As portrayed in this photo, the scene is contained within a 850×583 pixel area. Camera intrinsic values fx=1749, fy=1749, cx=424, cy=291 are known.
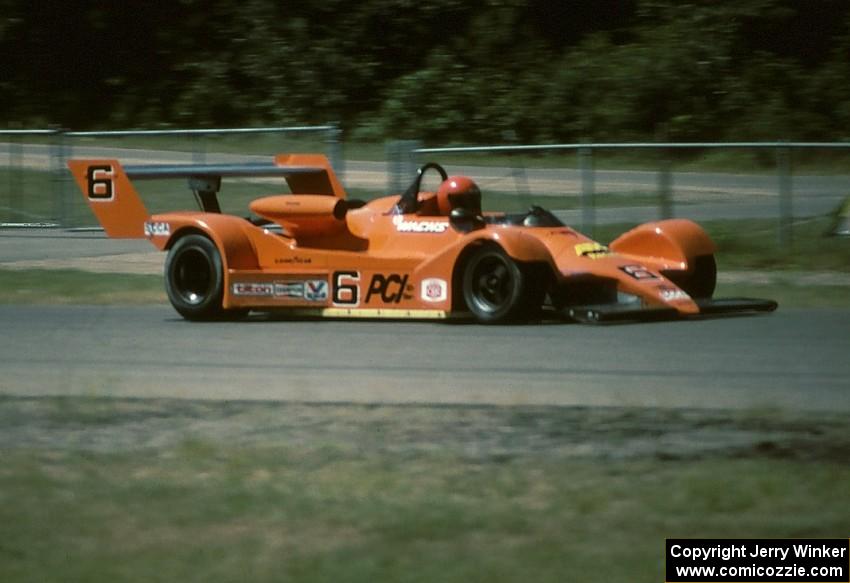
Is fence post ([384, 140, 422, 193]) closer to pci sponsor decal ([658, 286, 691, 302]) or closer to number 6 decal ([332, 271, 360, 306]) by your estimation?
number 6 decal ([332, 271, 360, 306])

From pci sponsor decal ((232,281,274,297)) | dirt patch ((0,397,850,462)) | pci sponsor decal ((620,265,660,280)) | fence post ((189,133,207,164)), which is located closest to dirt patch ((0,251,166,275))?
fence post ((189,133,207,164))

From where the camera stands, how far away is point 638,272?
12.8 metres

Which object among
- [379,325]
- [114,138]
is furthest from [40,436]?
[114,138]

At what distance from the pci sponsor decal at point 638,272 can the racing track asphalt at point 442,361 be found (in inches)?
15.0

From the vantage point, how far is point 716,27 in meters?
30.7

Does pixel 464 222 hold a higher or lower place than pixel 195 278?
higher

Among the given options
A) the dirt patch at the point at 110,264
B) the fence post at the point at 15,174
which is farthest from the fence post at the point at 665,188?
the fence post at the point at 15,174

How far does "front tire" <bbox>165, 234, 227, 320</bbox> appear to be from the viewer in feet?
44.8

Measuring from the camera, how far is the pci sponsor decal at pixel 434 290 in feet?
42.3

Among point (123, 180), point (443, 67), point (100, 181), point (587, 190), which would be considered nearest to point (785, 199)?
point (587, 190)

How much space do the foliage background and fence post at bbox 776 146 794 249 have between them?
34.8 feet

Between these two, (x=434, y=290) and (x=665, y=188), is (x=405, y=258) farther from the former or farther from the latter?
(x=665, y=188)

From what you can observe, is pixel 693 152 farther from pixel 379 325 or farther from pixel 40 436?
pixel 40 436

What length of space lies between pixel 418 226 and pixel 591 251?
1357 mm
